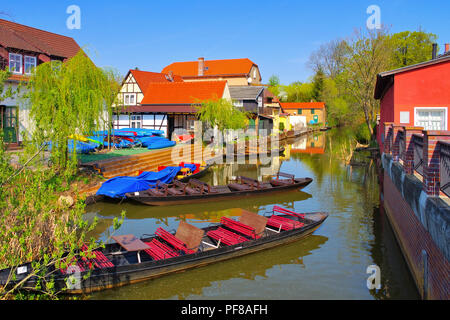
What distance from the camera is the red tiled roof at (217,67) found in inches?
2734

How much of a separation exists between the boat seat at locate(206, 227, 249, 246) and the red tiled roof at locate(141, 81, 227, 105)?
1039 inches

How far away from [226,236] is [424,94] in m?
11.0

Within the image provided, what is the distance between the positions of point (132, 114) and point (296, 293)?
3131cm

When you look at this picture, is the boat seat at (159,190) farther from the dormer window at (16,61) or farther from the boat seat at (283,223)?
the dormer window at (16,61)

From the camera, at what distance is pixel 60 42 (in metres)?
30.2

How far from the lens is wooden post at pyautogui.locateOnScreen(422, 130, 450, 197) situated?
670cm

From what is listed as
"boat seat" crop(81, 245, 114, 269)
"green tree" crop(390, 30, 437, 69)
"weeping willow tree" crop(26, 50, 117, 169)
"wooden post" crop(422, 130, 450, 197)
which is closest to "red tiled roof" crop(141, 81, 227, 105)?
"weeping willow tree" crop(26, 50, 117, 169)

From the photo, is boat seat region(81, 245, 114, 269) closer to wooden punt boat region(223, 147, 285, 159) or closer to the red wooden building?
the red wooden building

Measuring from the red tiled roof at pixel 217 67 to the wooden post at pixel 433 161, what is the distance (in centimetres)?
6355

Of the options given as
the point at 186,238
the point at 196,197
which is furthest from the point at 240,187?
the point at 186,238

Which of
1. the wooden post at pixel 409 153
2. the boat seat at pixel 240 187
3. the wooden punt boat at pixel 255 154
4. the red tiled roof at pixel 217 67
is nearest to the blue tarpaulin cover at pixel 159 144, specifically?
the wooden punt boat at pixel 255 154

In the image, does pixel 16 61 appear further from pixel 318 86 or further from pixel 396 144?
pixel 318 86

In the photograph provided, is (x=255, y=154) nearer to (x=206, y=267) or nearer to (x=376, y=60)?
(x=376, y=60)
